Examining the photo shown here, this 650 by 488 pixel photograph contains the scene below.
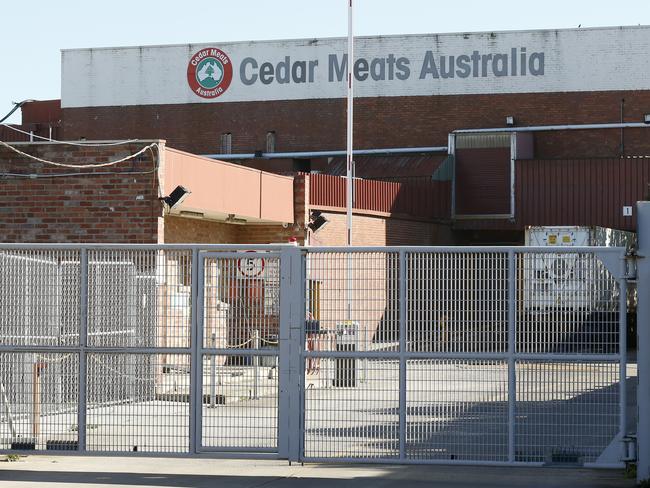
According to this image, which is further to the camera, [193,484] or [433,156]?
[433,156]

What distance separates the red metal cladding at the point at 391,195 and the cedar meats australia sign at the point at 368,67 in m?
8.19

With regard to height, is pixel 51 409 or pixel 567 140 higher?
pixel 567 140

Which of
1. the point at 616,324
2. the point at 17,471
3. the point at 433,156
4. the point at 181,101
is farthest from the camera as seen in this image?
the point at 181,101

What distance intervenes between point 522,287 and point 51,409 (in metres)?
4.79

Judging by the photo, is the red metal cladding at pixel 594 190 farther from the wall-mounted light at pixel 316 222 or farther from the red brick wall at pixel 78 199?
the red brick wall at pixel 78 199

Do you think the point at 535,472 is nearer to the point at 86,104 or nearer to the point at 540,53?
the point at 540,53

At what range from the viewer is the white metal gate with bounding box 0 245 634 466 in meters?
11.4

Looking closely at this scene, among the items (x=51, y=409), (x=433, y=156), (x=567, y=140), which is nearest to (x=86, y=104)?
(x=433, y=156)

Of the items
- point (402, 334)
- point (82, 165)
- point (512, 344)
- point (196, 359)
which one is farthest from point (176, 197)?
point (512, 344)

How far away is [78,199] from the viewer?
73.3 feet

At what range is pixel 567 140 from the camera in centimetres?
5050

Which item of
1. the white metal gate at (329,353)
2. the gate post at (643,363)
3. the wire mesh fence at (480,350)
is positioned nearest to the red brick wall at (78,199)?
the white metal gate at (329,353)

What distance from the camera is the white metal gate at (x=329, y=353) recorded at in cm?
1139

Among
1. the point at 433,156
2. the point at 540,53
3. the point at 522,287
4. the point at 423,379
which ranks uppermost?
the point at 540,53
